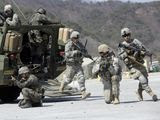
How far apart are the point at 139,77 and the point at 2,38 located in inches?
137

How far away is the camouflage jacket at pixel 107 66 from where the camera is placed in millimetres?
16109

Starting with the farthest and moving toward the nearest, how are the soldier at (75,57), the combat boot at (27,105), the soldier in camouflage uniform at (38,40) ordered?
the soldier in camouflage uniform at (38,40) → the soldier at (75,57) → the combat boot at (27,105)

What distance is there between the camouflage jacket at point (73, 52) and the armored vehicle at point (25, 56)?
69cm

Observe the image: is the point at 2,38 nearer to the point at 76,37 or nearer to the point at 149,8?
the point at 76,37

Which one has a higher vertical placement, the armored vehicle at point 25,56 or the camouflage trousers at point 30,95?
the armored vehicle at point 25,56

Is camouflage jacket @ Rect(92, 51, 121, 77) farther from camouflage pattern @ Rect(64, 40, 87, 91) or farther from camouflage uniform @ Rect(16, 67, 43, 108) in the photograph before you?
camouflage pattern @ Rect(64, 40, 87, 91)

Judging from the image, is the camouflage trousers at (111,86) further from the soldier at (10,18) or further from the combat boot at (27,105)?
the soldier at (10,18)

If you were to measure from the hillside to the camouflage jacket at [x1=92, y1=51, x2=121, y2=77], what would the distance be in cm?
6587

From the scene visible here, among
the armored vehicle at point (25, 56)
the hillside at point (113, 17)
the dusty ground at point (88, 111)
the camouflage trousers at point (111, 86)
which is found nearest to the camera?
the dusty ground at point (88, 111)

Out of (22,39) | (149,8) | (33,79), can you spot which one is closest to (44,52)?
(22,39)

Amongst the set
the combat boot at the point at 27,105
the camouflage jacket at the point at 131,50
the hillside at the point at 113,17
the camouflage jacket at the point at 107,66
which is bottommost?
the combat boot at the point at 27,105

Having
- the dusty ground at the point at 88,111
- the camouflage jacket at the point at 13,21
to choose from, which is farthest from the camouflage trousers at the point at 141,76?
the camouflage jacket at the point at 13,21

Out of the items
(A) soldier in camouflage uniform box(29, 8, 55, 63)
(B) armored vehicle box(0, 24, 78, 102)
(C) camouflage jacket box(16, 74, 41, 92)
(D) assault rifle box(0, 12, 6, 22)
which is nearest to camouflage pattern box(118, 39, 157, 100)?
(C) camouflage jacket box(16, 74, 41, 92)

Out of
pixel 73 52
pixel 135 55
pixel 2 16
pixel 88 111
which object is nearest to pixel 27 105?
pixel 88 111
